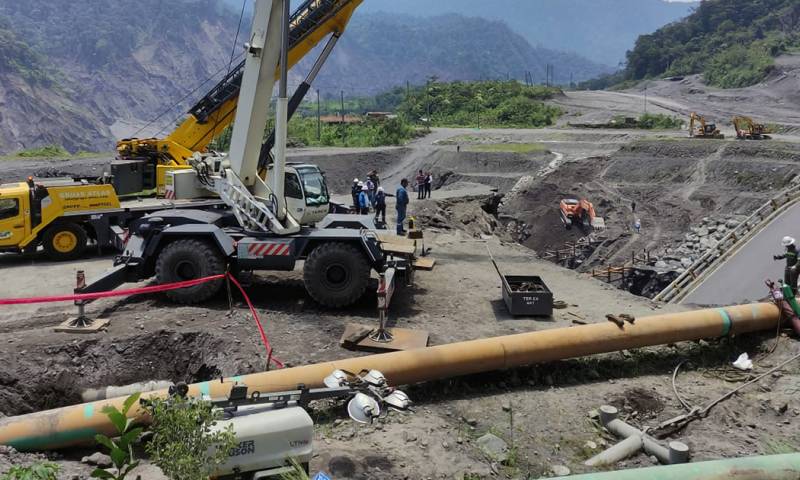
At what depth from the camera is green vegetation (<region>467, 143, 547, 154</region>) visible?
132 feet

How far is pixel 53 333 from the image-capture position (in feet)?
30.3

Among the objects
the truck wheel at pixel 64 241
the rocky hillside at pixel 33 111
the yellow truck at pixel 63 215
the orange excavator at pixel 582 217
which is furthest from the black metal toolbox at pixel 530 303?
the rocky hillside at pixel 33 111

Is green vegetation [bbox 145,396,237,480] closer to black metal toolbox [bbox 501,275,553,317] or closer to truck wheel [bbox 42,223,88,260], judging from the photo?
black metal toolbox [bbox 501,275,553,317]

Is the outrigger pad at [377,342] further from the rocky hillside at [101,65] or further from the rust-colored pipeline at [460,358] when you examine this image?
the rocky hillside at [101,65]

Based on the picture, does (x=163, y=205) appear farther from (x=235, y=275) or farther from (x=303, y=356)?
(x=303, y=356)

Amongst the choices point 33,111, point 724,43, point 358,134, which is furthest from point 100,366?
point 724,43

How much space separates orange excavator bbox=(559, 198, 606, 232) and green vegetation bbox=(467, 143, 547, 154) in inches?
438

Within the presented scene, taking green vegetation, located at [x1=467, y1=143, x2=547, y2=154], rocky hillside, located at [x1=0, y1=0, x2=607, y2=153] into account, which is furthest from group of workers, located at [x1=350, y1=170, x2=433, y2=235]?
rocky hillside, located at [x1=0, y1=0, x2=607, y2=153]

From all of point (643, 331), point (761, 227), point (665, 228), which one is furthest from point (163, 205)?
point (665, 228)

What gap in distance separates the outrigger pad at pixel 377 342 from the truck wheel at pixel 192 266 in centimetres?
280

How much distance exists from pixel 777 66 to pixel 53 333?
79.8 meters

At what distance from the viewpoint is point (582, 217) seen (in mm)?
28781

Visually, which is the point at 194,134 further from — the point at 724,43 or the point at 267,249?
the point at 724,43

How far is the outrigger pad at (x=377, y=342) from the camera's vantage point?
28.8 ft
